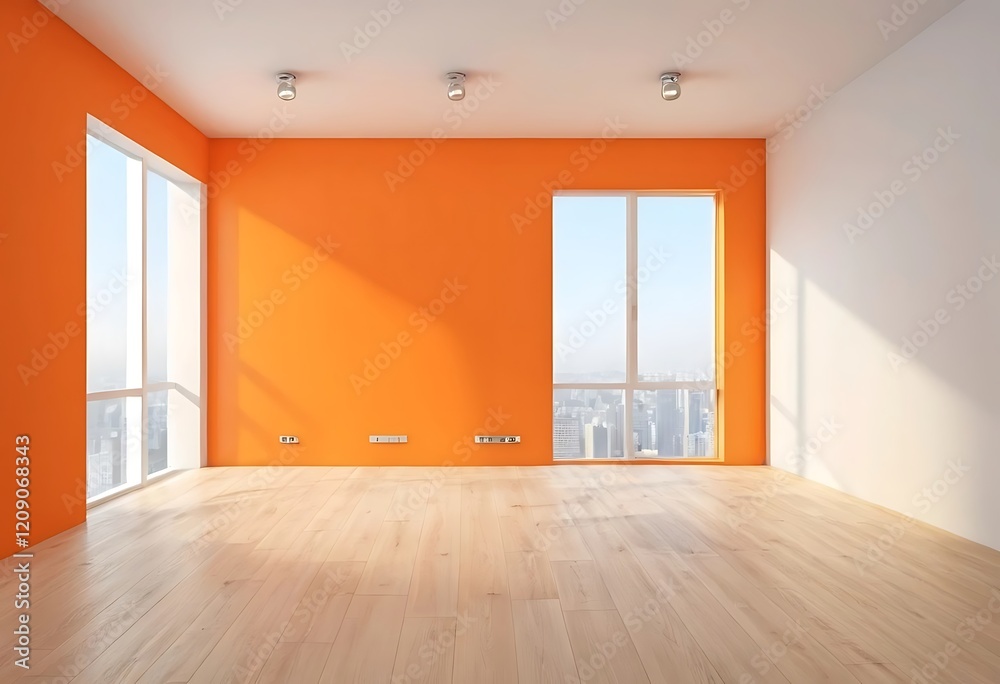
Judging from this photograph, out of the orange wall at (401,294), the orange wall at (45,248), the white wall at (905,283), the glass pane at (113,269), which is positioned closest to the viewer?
the orange wall at (45,248)

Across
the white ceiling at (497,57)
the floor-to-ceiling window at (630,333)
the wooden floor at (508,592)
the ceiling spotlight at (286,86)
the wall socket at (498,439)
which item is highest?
the white ceiling at (497,57)

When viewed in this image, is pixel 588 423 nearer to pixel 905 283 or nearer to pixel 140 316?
pixel 905 283

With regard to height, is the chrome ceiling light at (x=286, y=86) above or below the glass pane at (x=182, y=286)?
above

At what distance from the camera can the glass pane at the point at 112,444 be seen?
447 centimetres

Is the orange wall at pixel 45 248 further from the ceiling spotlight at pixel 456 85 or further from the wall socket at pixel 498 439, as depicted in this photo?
the wall socket at pixel 498 439

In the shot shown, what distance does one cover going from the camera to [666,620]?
2607 mm

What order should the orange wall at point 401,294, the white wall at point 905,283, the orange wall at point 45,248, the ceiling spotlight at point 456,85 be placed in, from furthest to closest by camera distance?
the orange wall at point 401,294 < the ceiling spotlight at point 456,85 < the white wall at point 905,283 < the orange wall at point 45,248

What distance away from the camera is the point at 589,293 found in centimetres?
609

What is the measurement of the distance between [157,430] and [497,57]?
3849 mm

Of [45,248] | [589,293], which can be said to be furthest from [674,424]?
[45,248]

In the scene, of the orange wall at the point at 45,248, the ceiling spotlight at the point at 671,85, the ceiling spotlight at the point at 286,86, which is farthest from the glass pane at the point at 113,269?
the ceiling spotlight at the point at 671,85

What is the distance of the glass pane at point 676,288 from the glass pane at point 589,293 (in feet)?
0.63

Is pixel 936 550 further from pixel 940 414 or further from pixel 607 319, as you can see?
pixel 607 319

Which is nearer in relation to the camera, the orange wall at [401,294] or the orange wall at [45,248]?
the orange wall at [45,248]
